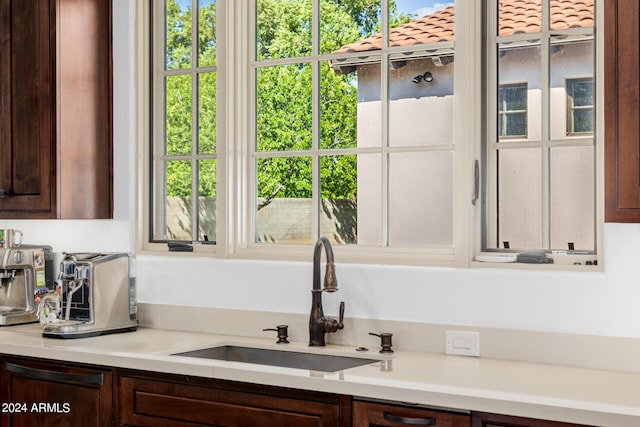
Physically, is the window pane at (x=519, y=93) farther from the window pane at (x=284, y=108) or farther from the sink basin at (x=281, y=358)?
the sink basin at (x=281, y=358)

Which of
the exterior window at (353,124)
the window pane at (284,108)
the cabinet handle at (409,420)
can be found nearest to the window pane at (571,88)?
the exterior window at (353,124)

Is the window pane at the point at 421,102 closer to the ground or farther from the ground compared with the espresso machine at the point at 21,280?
farther from the ground

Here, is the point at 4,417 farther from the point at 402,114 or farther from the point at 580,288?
the point at 580,288

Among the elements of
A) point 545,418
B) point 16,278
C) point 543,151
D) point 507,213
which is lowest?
point 545,418

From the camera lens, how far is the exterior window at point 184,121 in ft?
11.8

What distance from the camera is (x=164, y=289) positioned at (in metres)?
3.54

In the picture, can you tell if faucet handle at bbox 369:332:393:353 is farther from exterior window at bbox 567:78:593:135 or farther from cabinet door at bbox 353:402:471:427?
exterior window at bbox 567:78:593:135

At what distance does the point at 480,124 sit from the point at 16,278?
6.99ft

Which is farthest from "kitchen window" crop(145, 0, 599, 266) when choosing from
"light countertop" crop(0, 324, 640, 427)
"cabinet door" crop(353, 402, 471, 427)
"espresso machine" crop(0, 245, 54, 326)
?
"cabinet door" crop(353, 402, 471, 427)

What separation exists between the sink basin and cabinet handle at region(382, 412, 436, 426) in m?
0.48

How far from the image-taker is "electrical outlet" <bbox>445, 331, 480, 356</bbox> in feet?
9.12

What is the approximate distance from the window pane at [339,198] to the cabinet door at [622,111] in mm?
1139

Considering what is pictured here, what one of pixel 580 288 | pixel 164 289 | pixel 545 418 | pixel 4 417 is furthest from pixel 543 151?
pixel 4 417

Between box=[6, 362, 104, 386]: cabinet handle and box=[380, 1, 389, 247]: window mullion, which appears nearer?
box=[6, 362, 104, 386]: cabinet handle
